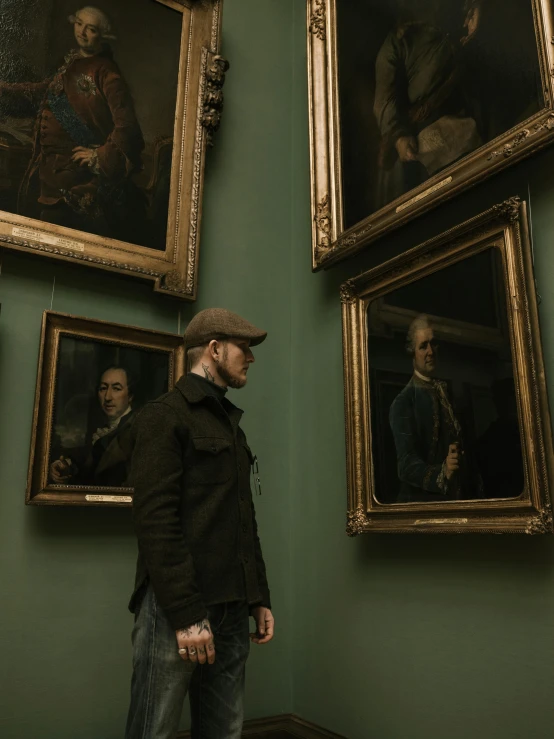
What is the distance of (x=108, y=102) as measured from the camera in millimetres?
3650

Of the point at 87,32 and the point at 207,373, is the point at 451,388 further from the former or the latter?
the point at 87,32

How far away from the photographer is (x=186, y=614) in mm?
1984

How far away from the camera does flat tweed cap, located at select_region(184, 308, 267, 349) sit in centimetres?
247

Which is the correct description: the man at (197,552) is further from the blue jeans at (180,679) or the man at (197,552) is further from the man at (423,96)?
the man at (423,96)

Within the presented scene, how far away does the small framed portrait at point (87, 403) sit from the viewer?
10.1ft

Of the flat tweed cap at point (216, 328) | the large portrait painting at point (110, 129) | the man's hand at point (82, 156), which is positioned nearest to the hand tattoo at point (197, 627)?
the flat tweed cap at point (216, 328)

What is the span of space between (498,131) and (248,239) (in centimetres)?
179

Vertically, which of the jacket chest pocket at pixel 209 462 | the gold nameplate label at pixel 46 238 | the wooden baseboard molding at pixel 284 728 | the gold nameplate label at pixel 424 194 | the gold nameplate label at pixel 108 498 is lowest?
the wooden baseboard molding at pixel 284 728

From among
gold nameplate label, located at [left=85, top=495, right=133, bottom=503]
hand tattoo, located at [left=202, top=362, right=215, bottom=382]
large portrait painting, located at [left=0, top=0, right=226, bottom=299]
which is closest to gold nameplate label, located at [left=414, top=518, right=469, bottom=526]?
hand tattoo, located at [left=202, top=362, right=215, bottom=382]

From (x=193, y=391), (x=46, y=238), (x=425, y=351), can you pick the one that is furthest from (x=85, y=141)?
(x=425, y=351)

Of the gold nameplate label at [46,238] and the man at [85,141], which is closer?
the gold nameplate label at [46,238]

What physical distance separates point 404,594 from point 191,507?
1.40m

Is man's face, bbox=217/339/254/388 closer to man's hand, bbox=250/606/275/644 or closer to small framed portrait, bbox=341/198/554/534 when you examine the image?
man's hand, bbox=250/606/275/644

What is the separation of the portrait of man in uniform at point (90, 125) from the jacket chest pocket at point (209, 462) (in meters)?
1.71
